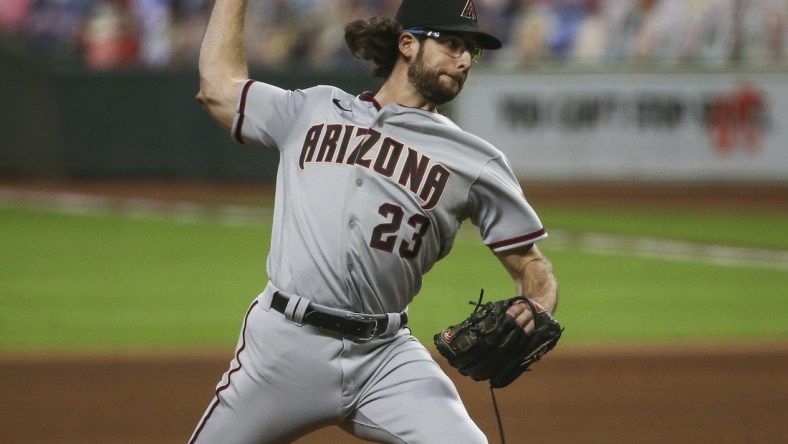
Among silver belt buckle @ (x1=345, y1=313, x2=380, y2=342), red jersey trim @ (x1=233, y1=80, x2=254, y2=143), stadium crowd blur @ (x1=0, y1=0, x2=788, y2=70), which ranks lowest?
stadium crowd blur @ (x1=0, y1=0, x2=788, y2=70)

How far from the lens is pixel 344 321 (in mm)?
3908

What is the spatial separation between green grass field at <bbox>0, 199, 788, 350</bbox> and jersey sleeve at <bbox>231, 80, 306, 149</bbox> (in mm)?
4766

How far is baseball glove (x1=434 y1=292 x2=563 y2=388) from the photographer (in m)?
3.80

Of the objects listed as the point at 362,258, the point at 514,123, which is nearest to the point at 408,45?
the point at 362,258

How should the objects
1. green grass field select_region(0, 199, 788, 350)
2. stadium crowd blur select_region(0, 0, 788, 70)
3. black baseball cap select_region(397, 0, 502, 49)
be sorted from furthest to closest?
stadium crowd blur select_region(0, 0, 788, 70), green grass field select_region(0, 199, 788, 350), black baseball cap select_region(397, 0, 502, 49)

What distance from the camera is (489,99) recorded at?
18.0m

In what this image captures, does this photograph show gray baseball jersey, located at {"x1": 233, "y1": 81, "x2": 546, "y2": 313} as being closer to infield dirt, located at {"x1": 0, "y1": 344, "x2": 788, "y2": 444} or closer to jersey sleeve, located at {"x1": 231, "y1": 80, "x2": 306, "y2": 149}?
jersey sleeve, located at {"x1": 231, "y1": 80, "x2": 306, "y2": 149}

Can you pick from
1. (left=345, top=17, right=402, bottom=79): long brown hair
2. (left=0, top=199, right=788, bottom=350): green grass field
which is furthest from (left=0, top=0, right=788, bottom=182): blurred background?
(left=345, top=17, right=402, bottom=79): long brown hair

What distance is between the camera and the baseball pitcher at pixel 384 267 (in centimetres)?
389

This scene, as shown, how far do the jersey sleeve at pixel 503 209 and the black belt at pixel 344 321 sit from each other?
44 cm

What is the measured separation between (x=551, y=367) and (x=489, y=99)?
10141 mm

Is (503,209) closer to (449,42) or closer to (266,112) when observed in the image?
(449,42)

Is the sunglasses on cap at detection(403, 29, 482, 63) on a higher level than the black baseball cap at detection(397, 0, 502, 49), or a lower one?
lower

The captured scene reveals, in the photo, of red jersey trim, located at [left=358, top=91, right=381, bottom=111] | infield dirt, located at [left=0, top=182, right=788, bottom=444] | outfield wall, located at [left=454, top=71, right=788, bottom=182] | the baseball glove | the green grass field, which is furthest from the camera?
outfield wall, located at [left=454, top=71, right=788, bottom=182]
